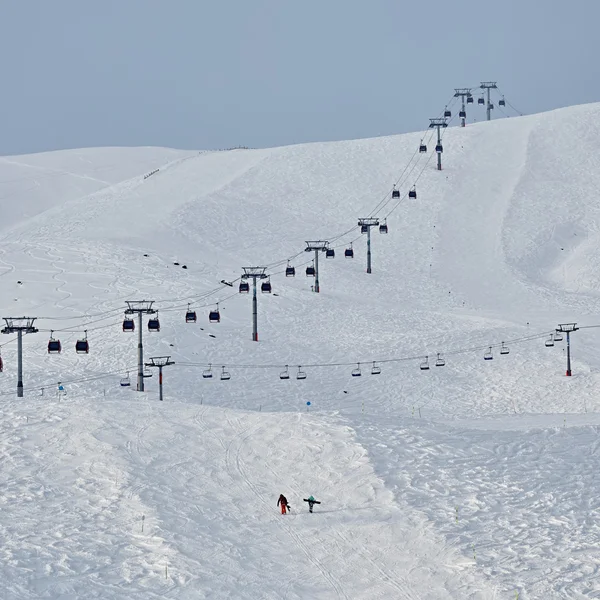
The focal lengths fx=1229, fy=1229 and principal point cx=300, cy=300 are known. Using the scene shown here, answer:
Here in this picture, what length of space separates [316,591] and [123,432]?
1504cm

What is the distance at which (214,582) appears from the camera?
2758 centimetres

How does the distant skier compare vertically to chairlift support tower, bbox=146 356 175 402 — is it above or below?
below

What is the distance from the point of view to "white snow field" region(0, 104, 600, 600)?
1162 inches

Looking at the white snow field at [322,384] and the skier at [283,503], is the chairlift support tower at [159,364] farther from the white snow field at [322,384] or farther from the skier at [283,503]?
the skier at [283,503]

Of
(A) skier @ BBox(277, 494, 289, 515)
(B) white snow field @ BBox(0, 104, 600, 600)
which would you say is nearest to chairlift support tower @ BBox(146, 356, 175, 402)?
(B) white snow field @ BBox(0, 104, 600, 600)

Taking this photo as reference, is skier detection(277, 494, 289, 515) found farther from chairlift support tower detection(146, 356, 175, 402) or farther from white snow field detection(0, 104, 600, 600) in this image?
chairlift support tower detection(146, 356, 175, 402)

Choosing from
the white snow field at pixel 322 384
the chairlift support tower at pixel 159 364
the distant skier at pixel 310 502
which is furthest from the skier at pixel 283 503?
the chairlift support tower at pixel 159 364

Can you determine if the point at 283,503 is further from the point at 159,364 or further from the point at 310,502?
the point at 159,364

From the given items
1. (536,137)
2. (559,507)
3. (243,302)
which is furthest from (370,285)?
(559,507)

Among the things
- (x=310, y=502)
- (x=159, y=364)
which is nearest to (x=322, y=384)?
(x=159, y=364)

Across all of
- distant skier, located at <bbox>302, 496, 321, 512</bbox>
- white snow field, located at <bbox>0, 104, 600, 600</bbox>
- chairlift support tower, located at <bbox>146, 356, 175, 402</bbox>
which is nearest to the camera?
white snow field, located at <bbox>0, 104, 600, 600</bbox>

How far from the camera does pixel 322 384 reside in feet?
202

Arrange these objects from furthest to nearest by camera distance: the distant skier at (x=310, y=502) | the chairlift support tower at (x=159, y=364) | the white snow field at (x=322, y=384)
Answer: the chairlift support tower at (x=159, y=364), the distant skier at (x=310, y=502), the white snow field at (x=322, y=384)

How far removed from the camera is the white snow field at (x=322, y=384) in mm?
29516
